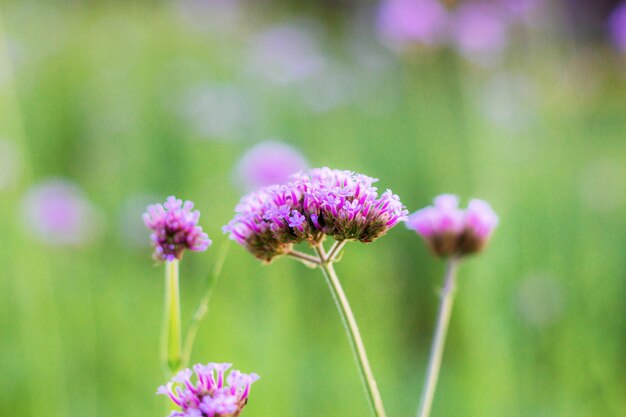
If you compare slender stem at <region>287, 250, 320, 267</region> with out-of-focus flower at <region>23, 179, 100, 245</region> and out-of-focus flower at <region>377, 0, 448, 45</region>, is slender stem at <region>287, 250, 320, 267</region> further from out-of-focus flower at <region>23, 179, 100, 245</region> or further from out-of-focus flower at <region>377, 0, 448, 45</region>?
out-of-focus flower at <region>377, 0, 448, 45</region>

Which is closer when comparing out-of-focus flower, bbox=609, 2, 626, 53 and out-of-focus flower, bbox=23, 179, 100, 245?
out-of-focus flower, bbox=23, 179, 100, 245

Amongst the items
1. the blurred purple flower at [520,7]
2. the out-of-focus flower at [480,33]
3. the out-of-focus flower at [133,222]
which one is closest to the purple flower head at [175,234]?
the out-of-focus flower at [133,222]

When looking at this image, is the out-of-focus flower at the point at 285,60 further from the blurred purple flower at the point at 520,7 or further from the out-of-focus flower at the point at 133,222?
→ the out-of-focus flower at the point at 133,222

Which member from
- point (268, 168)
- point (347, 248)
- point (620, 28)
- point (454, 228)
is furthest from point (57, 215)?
point (620, 28)

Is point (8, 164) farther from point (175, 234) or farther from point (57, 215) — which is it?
point (175, 234)

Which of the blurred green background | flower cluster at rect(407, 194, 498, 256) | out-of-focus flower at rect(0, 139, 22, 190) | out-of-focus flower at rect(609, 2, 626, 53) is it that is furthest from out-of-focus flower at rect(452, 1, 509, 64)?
flower cluster at rect(407, 194, 498, 256)

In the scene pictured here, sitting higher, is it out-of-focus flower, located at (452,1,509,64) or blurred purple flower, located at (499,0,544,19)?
out-of-focus flower, located at (452,1,509,64)
